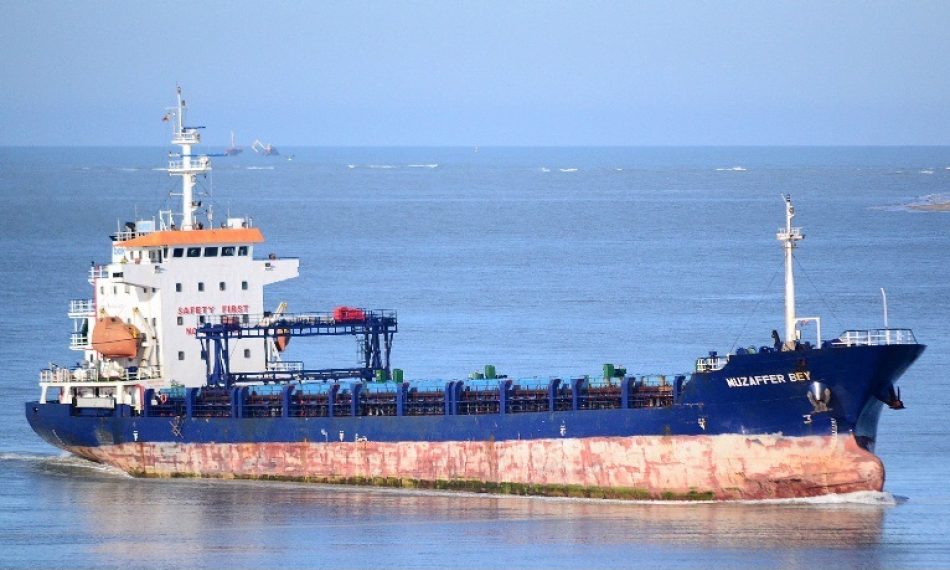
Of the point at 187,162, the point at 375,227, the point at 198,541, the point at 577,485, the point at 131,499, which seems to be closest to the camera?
the point at 198,541

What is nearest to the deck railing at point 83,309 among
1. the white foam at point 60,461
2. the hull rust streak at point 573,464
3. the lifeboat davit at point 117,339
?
the lifeboat davit at point 117,339

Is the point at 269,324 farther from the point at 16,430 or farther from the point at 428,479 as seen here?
the point at 16,430

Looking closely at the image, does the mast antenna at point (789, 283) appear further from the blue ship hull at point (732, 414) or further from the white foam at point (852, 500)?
the white foam at point (852, 500)

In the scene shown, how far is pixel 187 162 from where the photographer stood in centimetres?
4759

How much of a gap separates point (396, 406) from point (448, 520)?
4903 mm

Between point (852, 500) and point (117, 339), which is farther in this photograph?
point (117, 339)

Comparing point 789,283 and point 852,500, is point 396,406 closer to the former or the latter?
point 789,283

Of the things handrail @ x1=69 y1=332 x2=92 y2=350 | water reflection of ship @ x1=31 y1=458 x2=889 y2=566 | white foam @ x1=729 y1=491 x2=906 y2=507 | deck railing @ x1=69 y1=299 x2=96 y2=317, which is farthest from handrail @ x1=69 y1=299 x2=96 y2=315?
white foam @ x1=729 y1=491 x2=906 y2=507

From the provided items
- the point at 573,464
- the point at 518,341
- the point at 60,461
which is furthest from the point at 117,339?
the point at 518,341

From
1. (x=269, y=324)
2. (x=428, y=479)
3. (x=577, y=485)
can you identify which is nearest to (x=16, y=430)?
(x=269, y=324)

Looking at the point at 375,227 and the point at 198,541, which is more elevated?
the point at 375,227

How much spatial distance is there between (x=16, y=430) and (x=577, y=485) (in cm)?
1797

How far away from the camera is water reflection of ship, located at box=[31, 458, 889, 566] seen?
3481 cm

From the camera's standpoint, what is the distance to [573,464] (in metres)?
39.0
